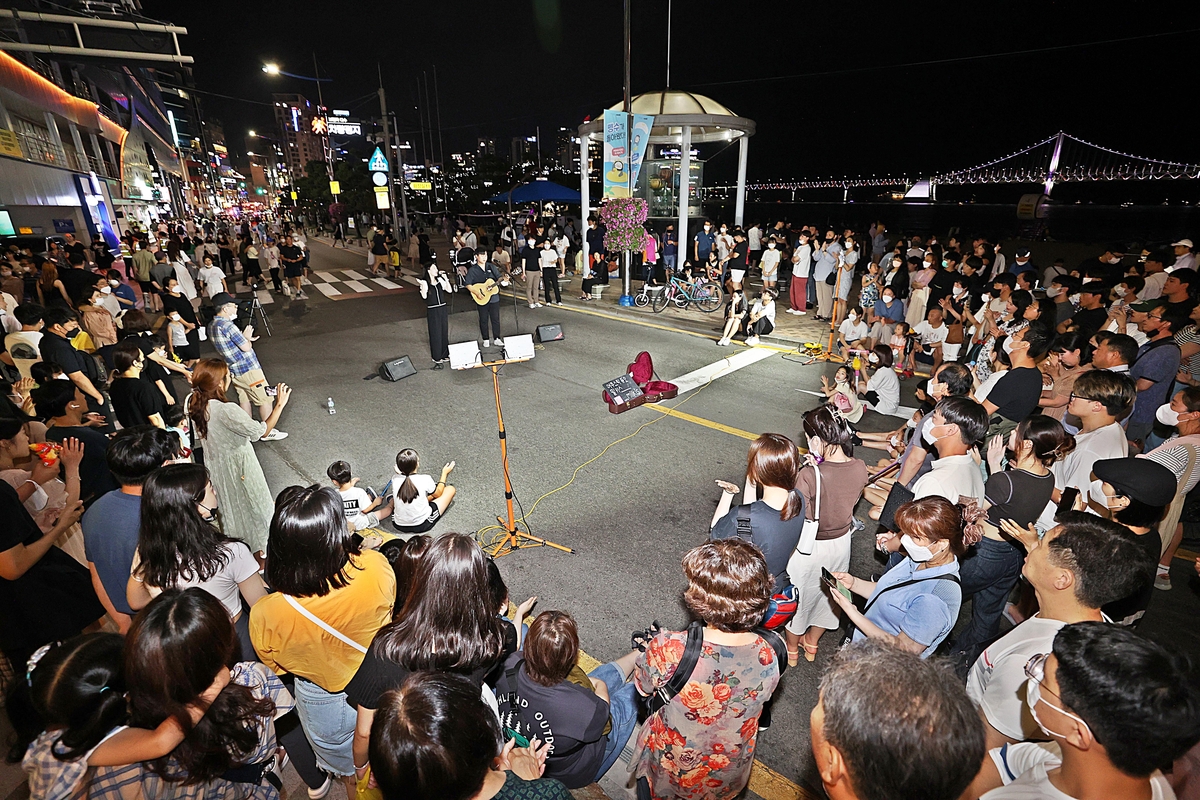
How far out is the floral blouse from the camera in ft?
6.90

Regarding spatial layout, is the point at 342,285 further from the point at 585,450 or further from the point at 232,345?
the point at 585,450

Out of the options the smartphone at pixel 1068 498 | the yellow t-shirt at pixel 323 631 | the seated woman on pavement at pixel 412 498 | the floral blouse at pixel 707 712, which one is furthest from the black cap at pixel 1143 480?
the seated woman on pavement at pixel 412 498

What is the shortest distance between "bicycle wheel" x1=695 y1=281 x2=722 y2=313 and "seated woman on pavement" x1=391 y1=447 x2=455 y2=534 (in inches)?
424

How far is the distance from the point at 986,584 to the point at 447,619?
323cm

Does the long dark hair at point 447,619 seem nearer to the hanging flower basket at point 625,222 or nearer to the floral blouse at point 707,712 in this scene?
the floral blouse at point 707,712

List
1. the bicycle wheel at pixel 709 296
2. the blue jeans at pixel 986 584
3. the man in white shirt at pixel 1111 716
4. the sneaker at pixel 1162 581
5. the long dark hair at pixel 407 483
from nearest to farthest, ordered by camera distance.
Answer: the man in white shirt at pixel 1111 716, the blue jeans at pixel 986 584, the sneaker at pixel 1162 581, the long dark hair at pixel 407 483, the bicycle wheel at pixel 709 296

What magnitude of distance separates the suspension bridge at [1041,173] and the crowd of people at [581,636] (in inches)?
2815

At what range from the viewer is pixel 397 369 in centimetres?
921

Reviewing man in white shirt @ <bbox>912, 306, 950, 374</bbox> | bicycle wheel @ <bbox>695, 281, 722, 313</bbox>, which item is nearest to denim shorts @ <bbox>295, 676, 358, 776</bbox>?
man in white shirt @ <bbox>912, 306, 950, 374</bbox>

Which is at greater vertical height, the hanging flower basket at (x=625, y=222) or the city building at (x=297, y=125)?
the city building at (x=297, y=125)

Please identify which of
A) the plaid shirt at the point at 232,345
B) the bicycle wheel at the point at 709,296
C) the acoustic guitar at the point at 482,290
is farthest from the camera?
the bicycle wheel at the point at 709,296

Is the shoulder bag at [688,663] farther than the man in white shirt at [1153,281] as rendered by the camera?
No

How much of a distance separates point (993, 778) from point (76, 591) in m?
4.66

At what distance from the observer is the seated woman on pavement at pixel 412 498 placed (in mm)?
→ 4700
